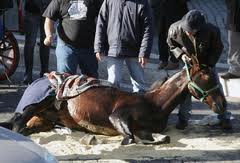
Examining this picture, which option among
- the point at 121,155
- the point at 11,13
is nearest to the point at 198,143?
the point at 121,155

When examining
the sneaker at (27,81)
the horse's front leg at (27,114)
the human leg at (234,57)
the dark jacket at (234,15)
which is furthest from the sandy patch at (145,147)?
the sneaker at (27,81)

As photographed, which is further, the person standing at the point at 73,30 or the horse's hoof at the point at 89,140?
the person standing at the point at 73,30

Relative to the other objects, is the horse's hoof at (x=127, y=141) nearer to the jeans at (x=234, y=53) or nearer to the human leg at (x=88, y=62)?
the human leg at (x=88, y=62)

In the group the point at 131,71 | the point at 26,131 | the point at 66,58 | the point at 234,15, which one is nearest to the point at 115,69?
the point at 131,71

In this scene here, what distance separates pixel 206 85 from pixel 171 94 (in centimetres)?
44

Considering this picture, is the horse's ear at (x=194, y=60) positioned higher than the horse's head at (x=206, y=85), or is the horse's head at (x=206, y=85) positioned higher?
the horse's ear at (x=194, y=60)

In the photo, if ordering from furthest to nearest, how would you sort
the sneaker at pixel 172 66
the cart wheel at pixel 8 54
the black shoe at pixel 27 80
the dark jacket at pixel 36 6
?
the sneaker at pixel 172 66, the cart wheel at pixel 8 54, the black shoe at pixel 27 80, the dark jacket at pixel 36 6

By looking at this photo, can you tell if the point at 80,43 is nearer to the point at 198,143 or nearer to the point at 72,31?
the point at 72,31

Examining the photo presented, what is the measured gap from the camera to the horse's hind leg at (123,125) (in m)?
6.85

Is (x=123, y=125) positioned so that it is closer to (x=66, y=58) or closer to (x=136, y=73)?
(x=136, y=73)

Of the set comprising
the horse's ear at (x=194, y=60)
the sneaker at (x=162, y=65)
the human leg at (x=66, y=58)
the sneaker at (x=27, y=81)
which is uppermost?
the horse's ear at (x=194, y=60)

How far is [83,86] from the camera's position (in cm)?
712

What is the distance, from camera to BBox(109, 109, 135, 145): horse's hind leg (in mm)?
6848

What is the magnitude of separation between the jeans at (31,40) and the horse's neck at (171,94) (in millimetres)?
3314
